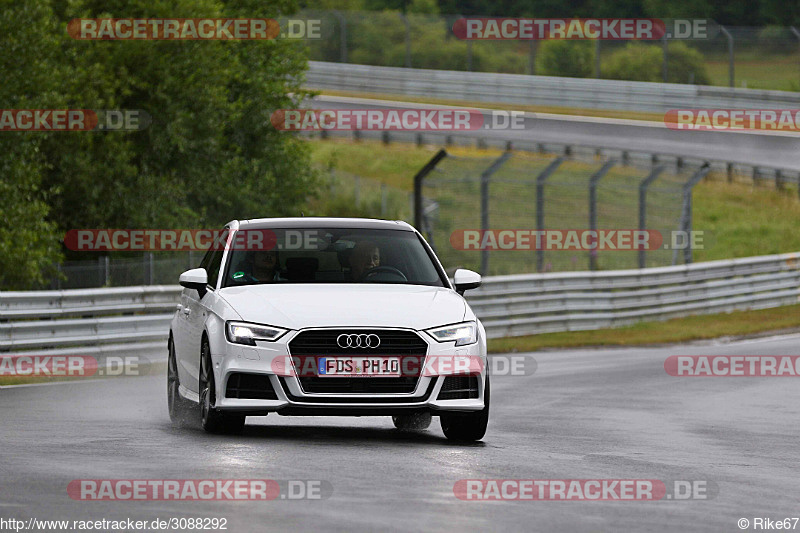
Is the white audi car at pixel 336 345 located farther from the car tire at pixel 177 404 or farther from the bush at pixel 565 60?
the bush at pixel 565 60

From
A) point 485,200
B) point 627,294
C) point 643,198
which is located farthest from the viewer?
point 643,198

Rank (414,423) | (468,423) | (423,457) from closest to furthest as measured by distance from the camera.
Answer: (423,457) → (468,423) → (414,423)

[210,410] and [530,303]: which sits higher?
[210,410]

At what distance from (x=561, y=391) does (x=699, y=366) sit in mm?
4428

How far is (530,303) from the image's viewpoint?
27.1m

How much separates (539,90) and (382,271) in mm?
43147

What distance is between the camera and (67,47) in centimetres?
3080

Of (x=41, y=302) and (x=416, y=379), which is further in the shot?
(x=41, y=302)

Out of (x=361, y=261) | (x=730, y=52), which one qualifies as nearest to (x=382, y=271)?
(x=361, y=261)

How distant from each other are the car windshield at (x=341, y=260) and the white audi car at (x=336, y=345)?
1 cm

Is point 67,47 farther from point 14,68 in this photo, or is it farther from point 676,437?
point 676,437

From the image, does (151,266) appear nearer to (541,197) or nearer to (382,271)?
(541,197)

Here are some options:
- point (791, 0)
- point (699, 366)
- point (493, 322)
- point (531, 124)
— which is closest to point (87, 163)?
point (493, 322)

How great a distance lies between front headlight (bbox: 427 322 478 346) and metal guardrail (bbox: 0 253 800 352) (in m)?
8.37
